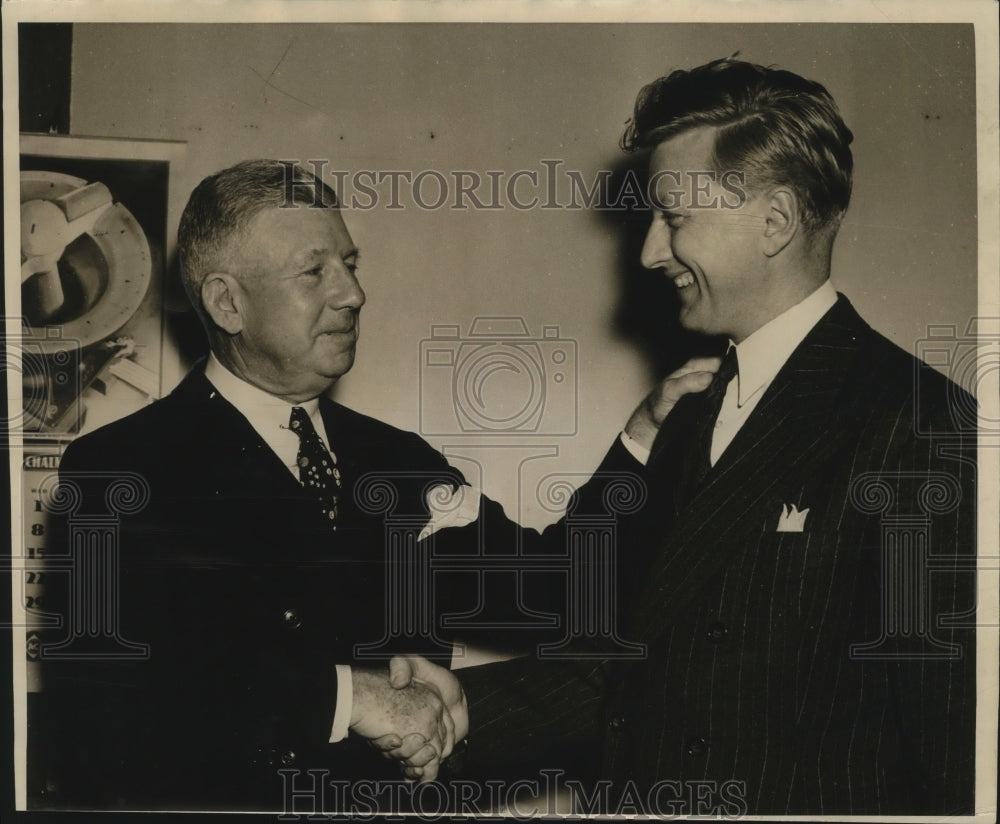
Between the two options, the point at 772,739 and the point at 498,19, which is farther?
the point at 498,19

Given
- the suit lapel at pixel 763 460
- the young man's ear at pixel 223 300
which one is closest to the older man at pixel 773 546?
the suit lapel at pixel 763 460

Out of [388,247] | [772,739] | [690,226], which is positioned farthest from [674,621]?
[388,247]

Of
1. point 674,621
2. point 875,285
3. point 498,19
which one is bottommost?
point 674,621

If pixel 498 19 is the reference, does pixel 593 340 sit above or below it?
below

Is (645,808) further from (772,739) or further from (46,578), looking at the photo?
(46,578)

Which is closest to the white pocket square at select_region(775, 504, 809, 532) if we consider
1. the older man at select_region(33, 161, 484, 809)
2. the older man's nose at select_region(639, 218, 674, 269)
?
the older man's nose at select_region(639, 218, 674, 269)

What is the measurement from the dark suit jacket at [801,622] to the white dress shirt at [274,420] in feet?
0.78

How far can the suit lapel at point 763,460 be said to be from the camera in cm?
194

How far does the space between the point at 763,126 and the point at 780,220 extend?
0.59ft

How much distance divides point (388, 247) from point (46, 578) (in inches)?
37.3

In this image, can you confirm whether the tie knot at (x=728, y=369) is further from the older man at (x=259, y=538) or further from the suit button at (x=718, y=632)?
the suit button at (x=718, y=632)

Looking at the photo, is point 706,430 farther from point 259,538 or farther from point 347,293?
point 259,538

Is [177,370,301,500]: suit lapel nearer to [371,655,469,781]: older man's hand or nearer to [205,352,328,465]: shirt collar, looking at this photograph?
[205,352,328,465]: shirt collar

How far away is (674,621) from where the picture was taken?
1.96m
